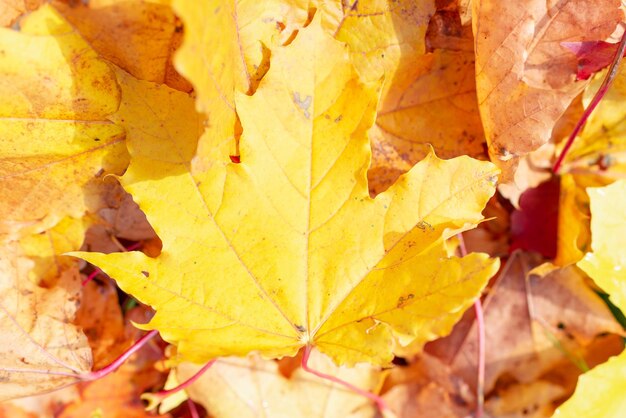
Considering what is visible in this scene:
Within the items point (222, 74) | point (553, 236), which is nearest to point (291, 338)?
point (222, 74)

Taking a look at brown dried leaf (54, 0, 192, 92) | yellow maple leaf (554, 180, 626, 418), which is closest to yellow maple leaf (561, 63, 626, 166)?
yellow maple leaf (554, 180, 626, 418)

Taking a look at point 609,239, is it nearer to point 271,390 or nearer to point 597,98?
point 597,98

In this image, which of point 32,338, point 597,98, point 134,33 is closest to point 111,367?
point 32,338

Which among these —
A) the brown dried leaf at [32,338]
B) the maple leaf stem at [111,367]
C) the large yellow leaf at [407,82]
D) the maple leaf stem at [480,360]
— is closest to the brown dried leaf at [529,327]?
the maple leaf stem at [480,360]

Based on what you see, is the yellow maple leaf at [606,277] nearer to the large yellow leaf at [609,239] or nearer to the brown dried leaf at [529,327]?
the large yellow leaf at [609,239]

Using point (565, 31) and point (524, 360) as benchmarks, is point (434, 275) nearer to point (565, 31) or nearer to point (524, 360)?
point (565, 31)

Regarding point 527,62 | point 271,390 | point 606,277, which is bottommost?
point 271,390
